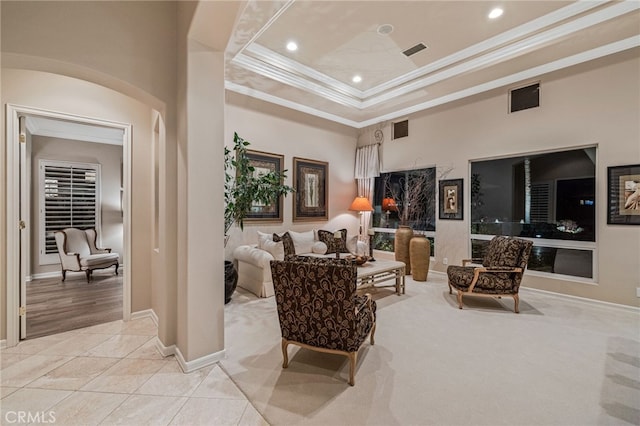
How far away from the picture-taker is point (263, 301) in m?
4.00

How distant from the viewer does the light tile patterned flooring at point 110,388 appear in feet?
5.73

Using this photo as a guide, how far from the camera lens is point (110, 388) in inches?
79.6

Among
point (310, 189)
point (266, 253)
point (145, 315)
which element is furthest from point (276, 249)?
point (310, 189)

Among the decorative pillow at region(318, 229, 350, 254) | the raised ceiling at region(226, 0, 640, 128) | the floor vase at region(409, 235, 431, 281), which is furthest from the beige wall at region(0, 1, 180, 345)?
the floor vase at region(409, 235, 431, 281)

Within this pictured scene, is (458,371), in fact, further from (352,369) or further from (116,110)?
(116,110)

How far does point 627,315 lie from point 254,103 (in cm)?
652

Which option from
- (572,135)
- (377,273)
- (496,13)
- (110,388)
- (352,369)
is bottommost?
(110,388)

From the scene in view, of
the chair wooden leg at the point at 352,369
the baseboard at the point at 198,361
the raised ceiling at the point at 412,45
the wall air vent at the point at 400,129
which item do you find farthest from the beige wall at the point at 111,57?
the wall air vent at the point at 400,129

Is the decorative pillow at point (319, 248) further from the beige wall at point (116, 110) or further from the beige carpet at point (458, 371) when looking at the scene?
the beige wall at point (116, 110)

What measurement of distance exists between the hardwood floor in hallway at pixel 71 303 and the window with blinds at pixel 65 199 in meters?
0.91

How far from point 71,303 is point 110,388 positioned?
8.84 feet

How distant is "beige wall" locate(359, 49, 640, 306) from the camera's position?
143 inches

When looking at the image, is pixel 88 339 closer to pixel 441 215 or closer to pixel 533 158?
pixel 441 215

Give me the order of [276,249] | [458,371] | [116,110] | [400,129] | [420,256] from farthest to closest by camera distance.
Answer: [400,129], [420,256], [276,249], [116,110], [458,371]
